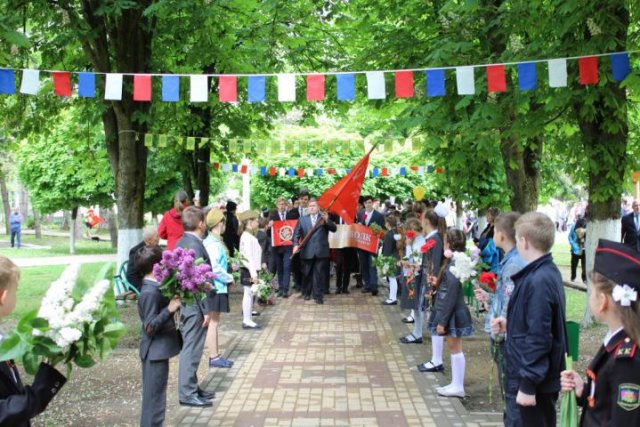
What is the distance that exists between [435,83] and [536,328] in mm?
6787

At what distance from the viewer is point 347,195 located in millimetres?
15086

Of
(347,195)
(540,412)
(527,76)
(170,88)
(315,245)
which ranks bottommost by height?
(540,412)

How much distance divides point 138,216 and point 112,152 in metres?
1.61

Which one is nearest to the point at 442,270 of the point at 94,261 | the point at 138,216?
the point at 138,216

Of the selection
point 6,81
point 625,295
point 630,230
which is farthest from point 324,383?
point 630,230

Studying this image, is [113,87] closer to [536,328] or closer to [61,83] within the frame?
[61,83]

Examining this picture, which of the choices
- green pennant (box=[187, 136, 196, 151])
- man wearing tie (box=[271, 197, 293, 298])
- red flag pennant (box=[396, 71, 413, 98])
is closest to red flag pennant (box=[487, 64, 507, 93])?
red flag pennant (box=[396, 71, 413, 98])

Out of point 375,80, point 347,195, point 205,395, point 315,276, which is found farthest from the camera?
point 315,276

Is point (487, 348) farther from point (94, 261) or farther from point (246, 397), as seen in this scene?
point (94, 261)

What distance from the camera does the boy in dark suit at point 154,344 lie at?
19.7ft

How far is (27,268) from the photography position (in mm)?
23609

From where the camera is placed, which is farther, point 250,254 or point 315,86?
point 250,254

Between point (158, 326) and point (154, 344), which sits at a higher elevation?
point (158, 326)

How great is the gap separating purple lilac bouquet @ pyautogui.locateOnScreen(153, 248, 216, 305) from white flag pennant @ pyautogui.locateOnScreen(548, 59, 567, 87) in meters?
5.48
